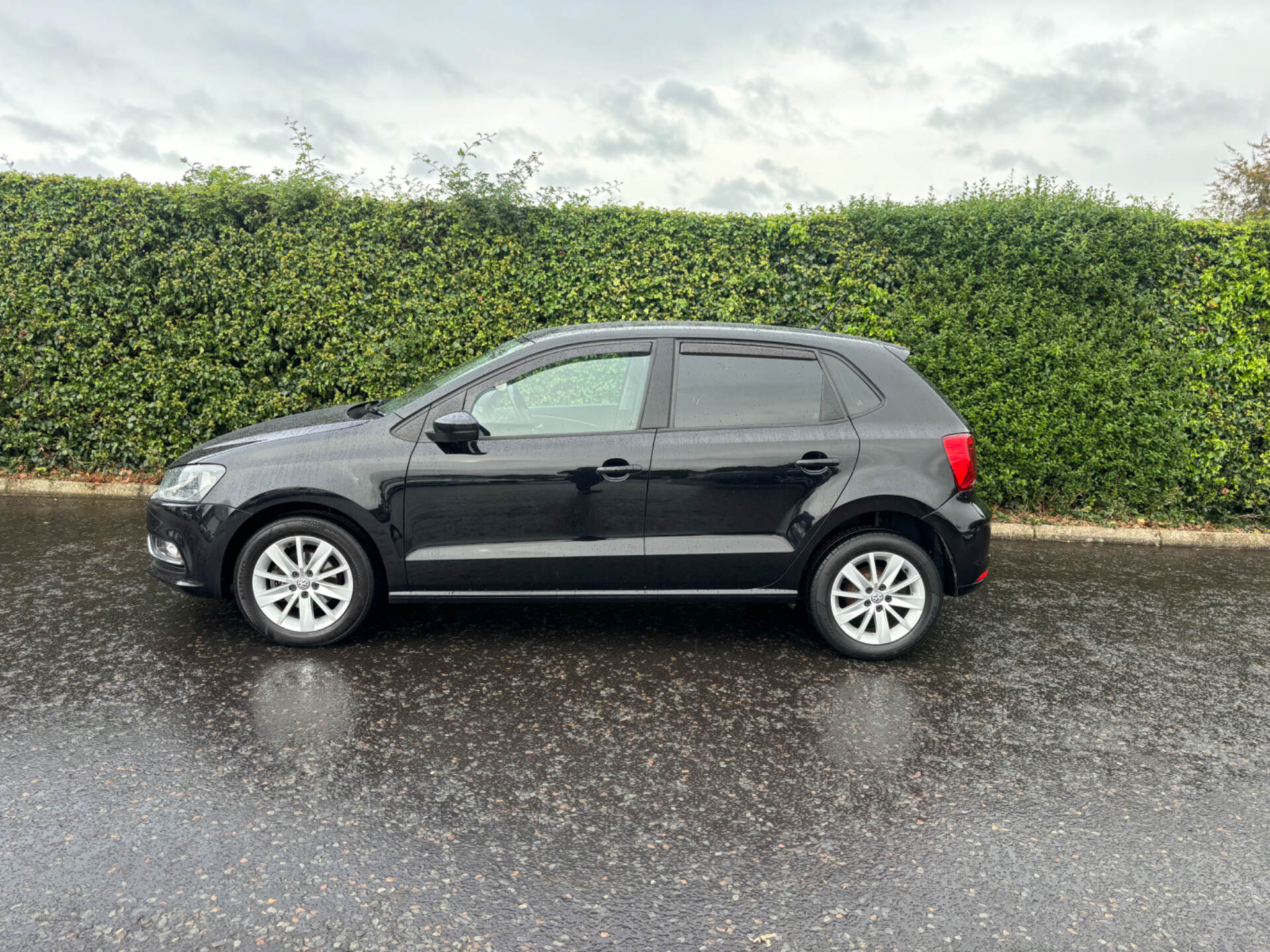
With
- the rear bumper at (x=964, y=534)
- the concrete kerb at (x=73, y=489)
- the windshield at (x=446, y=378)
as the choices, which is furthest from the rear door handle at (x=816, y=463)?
the concrete kerb at (x=73, y=489)

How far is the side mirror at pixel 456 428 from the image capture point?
4.90 metres

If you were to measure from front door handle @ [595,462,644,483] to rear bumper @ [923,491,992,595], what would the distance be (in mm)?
1562

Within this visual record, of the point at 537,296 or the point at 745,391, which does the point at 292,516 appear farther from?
the point at 537,296

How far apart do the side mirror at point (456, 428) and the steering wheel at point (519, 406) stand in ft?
0.84

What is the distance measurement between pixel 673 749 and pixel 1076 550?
215 inches

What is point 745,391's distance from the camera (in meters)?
5.20

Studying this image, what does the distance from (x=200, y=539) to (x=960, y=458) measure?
3953 millimetres

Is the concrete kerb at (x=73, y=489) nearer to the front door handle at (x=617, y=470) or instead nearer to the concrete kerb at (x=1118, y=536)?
the concrete kerb at (x=1118, y=536)

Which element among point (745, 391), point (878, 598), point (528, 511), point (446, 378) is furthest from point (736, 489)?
point (446, 378)

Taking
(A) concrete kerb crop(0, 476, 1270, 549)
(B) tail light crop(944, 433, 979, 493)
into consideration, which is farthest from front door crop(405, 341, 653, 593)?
(A) concrete kerb crop(0, 476, 1270, 549)

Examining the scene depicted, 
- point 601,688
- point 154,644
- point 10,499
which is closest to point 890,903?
point 601,688

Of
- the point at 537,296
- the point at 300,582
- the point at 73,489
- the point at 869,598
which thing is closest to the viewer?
the point at 300,582

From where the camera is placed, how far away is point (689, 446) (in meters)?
5.05

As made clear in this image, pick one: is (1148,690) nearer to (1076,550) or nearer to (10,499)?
(1076,550)
